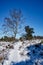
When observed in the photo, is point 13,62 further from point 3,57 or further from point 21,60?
point 3,57

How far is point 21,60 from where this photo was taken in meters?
10.4

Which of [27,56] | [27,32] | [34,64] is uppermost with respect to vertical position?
[27,32]

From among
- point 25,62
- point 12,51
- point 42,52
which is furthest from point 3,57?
point 42,52

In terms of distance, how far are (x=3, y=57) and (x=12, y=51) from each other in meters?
1.28

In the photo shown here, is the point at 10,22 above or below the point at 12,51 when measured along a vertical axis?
above

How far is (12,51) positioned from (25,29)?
16.4 metres

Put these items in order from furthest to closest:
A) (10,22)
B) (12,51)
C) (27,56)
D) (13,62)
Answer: (10,22)
(12,51)
(27,56)
(13,62)

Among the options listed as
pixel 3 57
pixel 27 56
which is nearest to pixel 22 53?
pixel 27 56

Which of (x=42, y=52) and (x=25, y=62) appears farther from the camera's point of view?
(x=42, y=52)

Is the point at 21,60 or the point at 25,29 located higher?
the point at 25,29

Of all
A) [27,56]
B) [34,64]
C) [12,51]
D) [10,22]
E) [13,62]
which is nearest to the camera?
[34,64]

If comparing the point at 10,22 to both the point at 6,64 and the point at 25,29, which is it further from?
the point at 6,64

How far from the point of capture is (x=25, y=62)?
1002 cm

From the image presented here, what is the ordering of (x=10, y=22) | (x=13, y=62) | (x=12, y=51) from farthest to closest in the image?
(x=10, y=22) < (x=12, y=51) < (x=13, y=62)
